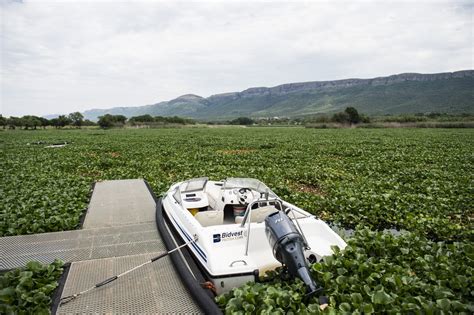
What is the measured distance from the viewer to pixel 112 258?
538 centimetres

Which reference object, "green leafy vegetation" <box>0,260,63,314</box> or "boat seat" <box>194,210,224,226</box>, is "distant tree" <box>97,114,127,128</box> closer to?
"boat seat" <box>194,210,224,226</box>

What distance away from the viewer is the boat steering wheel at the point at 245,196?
5.95m

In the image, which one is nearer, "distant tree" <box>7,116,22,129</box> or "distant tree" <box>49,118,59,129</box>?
"distant tree" <box>7,116,22,129</box>

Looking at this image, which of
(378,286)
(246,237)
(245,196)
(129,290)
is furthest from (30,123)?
(378,286)

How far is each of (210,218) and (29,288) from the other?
2907mm

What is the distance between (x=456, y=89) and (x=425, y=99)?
1879cm

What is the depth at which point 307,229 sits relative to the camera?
521 centimetres

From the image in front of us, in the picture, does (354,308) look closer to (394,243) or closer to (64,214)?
(394,243)

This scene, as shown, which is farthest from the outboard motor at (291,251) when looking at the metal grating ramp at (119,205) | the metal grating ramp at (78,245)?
the metal grating ramp at (119,205)

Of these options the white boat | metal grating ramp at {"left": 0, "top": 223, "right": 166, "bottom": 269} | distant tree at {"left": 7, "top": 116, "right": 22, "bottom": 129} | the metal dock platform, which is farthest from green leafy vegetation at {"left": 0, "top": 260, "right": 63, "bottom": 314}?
distant tree at {"left": 7, "top": 116, "right": 22, "bottom": 129}

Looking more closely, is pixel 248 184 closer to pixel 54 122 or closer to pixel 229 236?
pixel 229 236

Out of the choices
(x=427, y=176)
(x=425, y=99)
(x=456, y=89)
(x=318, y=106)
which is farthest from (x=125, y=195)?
(x=318, y=106)

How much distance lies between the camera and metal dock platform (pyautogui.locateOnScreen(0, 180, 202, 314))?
13.3 feet

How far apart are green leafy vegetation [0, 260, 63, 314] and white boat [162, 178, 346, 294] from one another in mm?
2027
